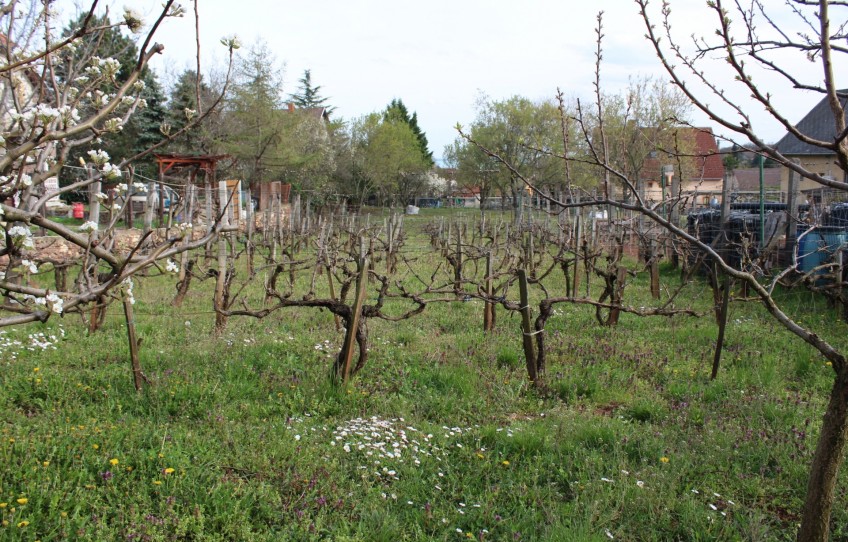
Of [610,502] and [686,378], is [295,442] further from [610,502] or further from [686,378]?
[686,378]

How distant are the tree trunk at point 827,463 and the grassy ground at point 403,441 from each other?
0.34m

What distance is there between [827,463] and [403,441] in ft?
7.78

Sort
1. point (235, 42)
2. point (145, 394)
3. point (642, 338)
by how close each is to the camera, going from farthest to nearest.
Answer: point (642, 338), point (145, 394), point (235, 42)

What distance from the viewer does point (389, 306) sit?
9336 millimetres

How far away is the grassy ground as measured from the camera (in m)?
3.27

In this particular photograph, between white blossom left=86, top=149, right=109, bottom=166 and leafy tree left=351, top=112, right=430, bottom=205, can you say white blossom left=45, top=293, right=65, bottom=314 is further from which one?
leafy tree left=351, top=112, right=430, bottom=205

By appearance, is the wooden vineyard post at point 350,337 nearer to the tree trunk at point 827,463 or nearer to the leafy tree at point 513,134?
the tree trunk at point 827,463

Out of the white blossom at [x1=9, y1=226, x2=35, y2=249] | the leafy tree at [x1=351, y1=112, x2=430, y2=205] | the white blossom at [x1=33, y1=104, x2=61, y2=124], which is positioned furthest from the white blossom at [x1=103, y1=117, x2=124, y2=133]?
the leafy tree at [x1=351, y1=112, x2=430, y2=205]

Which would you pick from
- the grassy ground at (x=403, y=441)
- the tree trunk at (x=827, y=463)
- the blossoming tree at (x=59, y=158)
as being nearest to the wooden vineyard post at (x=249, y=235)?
the grassy ground at (x=403, y=441)

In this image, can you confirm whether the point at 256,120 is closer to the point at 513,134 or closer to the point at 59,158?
the point at 513,134

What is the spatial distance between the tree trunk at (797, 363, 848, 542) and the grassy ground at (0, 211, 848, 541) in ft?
1.11

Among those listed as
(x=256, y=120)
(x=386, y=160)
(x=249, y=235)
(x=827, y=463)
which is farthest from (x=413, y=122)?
(x=827, y=463)

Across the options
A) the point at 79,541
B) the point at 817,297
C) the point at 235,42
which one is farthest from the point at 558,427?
the point at 817,297

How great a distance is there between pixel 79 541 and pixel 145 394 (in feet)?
6.37
